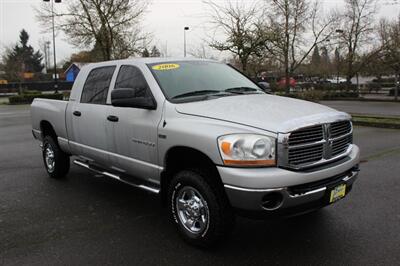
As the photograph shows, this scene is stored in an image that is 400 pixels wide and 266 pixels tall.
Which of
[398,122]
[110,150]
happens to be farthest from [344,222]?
[398,122]

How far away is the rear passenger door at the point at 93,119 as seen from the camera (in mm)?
→ 5055

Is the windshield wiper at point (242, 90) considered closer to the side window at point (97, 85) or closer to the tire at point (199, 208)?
the tire at point (199, 208)

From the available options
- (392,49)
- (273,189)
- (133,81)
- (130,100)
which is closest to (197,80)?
(133,81)

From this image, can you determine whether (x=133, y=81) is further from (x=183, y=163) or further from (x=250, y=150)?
(x=250, y=150)

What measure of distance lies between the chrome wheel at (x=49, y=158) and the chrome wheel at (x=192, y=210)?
3.35m

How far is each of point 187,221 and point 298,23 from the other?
2161 cm

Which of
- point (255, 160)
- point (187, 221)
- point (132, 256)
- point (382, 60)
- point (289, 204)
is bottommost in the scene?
point (132, 256)

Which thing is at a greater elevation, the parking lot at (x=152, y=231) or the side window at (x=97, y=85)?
the side window at (x=97, y=85)

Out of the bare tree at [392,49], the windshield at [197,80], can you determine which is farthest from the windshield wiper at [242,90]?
the bare tree at [392,49]

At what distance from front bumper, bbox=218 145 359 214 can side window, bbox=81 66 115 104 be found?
2421mm

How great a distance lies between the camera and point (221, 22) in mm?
20406

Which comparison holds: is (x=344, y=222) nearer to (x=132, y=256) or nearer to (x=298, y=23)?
(x=132, y=256)

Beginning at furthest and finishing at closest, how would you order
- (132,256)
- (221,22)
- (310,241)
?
(221,22) → (310,241) → (132,256)

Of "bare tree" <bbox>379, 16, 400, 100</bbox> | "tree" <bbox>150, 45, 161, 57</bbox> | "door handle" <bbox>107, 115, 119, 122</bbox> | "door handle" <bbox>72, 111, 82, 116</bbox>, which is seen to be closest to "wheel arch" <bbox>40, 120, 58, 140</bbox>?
"door handle" <bbox>72, 111, 82, 116</bbox>
